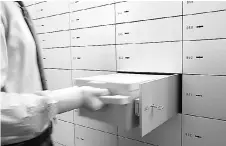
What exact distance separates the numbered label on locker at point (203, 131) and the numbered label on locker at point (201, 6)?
564 millimetres

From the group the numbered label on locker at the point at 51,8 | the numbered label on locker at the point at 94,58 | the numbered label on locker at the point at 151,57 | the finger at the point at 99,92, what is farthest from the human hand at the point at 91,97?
the numbered label on locker at the point at 51,8

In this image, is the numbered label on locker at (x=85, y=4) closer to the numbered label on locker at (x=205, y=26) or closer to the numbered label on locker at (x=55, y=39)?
the numbered label on locker at (x=55, y=39)

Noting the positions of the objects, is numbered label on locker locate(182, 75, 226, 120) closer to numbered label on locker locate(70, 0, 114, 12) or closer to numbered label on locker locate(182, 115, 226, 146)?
numbered label on locker locate(182, 115, 226, 146)

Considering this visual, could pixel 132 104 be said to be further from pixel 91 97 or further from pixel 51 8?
pixel 51 8

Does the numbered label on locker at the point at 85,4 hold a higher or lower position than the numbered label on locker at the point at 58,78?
higher

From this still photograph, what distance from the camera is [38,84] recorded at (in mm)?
797

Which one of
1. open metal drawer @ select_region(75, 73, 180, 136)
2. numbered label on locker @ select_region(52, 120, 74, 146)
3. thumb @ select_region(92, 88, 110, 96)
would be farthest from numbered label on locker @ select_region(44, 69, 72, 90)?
thumb @ select_region(92, 88, 110, 96)

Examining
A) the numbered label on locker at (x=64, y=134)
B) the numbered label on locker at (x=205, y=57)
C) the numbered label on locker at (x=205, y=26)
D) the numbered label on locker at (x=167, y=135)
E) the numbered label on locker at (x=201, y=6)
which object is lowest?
the numbered label on locker at (x=64, y=134)

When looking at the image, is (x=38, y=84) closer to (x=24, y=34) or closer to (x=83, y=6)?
(x=24, y=34)

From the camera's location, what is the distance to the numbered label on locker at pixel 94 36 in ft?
4.75

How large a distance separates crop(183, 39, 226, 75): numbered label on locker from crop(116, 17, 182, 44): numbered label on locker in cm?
9

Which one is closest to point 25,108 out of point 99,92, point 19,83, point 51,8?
point 19,83

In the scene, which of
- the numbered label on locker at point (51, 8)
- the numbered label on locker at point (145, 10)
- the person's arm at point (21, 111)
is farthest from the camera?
the numbered label on locker at point (51, 8)

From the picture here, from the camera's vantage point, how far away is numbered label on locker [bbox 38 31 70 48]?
1.71 meters
